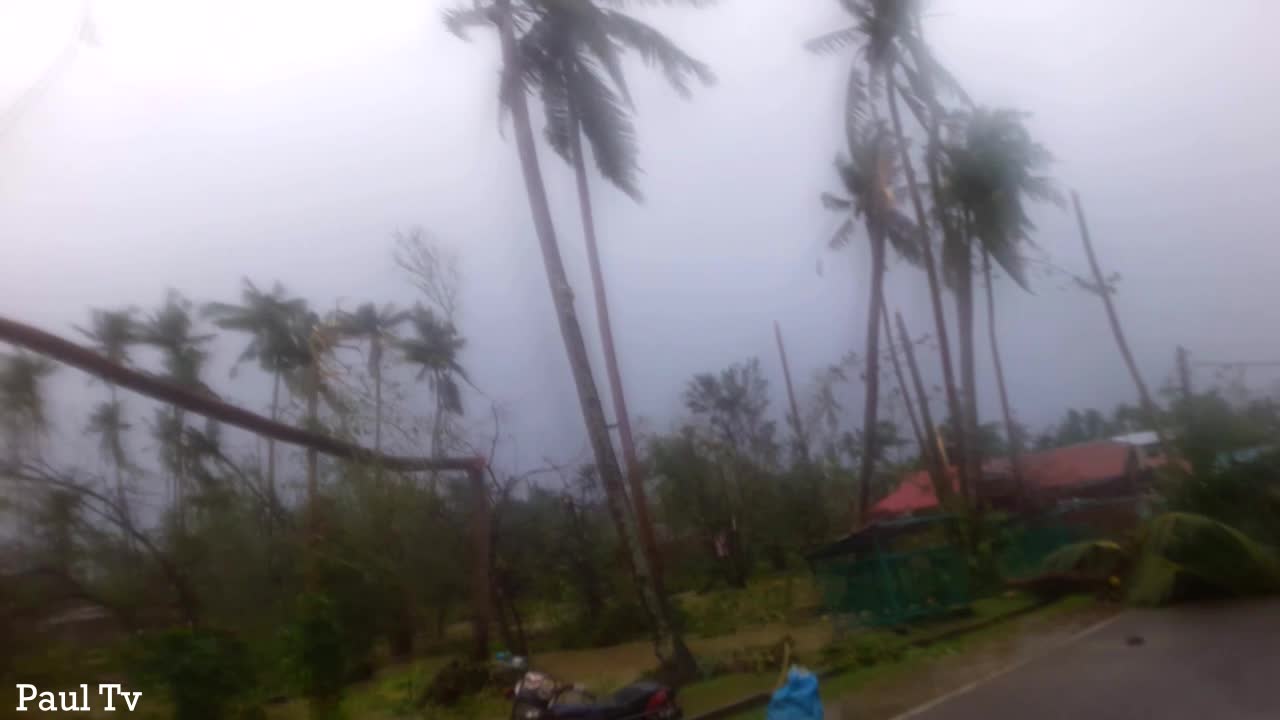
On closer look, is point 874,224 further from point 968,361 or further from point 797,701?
point 797,701

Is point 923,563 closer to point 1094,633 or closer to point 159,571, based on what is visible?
point 1094,633

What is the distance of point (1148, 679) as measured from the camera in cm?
1054

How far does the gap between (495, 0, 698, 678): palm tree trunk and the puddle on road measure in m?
3.15

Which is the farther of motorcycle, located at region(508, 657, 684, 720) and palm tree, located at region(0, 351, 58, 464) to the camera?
motorcycle, located at region(508, 657, 684, 720)

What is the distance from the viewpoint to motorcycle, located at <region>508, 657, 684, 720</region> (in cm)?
963

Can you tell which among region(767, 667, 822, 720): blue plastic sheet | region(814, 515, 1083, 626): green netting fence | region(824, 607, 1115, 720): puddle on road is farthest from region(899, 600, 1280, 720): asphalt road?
region(814, 515, 1083, 626): green netting fence

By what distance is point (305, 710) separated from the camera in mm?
9227

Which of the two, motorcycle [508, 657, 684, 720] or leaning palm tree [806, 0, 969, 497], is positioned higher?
leaning palm tree [806, 0, 969, 497]

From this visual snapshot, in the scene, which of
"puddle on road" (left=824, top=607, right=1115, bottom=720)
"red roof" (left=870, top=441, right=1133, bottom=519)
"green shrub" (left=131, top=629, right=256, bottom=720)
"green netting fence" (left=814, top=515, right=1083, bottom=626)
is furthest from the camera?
"red roof" (left=870, top=441, right=1133, bottom=519)

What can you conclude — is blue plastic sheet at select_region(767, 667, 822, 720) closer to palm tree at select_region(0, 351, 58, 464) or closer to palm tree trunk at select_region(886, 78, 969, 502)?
palm tree at select_region(0, 351, 58, 464)

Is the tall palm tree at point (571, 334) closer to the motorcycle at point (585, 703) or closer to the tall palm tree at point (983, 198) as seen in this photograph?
the motorcycle at point (585, 703)

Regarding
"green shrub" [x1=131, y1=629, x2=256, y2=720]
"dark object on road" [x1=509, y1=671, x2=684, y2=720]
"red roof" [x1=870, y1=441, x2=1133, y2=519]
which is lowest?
"dark object on road" [x1=509, y1=671, x2=684, y2=720]

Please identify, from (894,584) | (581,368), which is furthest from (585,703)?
(894,584)

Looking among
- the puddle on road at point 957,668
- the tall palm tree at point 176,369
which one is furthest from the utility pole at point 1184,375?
the tall palm tree at point 176,369
